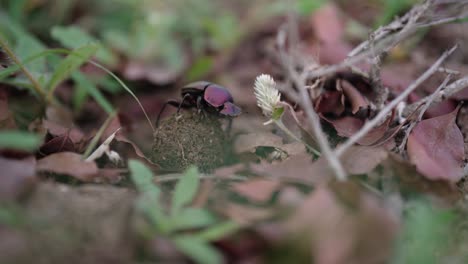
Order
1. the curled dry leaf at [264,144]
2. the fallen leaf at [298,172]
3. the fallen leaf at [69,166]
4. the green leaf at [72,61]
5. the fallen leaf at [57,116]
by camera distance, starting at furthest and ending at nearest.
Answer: the fallen leaf at [57,116]
the green leaf at [72,61]
the curled dry leaf at [264,144]
the fallen leaf at [69,166]
the fallen leaf at [298,172]

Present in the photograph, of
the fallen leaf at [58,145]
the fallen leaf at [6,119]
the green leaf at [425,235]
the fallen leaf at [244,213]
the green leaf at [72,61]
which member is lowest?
the green leaf at [425,235]

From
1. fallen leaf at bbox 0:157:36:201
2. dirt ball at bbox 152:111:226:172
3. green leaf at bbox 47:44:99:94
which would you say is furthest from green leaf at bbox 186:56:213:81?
fallen leaf at bbox 0:157:36:201

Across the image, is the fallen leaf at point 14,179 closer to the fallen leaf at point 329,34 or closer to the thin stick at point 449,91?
the thin stick at point 449,91

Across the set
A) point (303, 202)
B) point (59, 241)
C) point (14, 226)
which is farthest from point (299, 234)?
point (14, 226)

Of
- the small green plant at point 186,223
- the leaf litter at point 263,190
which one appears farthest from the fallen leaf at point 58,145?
the small green plant at point 186,223

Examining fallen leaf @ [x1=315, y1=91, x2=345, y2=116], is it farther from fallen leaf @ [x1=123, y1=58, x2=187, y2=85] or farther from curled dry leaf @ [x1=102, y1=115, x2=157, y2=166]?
fallen leaf @ [x1=123, y1=58, x2=187, y2=85]
